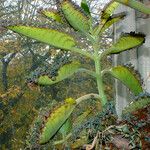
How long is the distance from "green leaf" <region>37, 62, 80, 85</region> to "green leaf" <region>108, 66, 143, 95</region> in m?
0.11

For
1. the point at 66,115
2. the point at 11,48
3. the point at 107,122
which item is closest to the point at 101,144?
the point at 107,122

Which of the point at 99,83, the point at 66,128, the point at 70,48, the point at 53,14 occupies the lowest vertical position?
the point at 66,128

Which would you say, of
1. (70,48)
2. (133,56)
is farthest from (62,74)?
(133,56)

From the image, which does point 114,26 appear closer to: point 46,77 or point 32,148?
point 46,77

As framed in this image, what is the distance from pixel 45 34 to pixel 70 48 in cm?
11

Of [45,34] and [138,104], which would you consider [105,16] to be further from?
[138,104]

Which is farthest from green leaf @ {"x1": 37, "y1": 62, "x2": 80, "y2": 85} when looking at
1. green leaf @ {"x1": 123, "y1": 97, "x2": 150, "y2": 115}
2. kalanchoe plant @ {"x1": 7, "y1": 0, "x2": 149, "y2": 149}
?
green leaf @ {"x1": 123, "y1": 97, "x2": 150, "y2": 115}

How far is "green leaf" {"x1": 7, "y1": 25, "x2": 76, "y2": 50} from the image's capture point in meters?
1.05

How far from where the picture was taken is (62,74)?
1.11m

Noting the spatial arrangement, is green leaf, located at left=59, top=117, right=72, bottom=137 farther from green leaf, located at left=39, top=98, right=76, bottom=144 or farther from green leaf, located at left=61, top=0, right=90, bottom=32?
green leaf, located at left=61, top=0, right=90, bottom=32

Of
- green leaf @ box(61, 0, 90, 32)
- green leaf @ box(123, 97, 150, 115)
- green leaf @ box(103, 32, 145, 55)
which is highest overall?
green leaf @ box(61, 0, 90, 32)

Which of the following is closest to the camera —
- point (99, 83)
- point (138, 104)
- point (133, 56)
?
point (138, 104)

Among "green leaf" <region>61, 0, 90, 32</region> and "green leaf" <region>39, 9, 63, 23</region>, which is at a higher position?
"green leaf" <region>39, 9, 63, 23</region>

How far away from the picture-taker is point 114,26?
4.96ft
